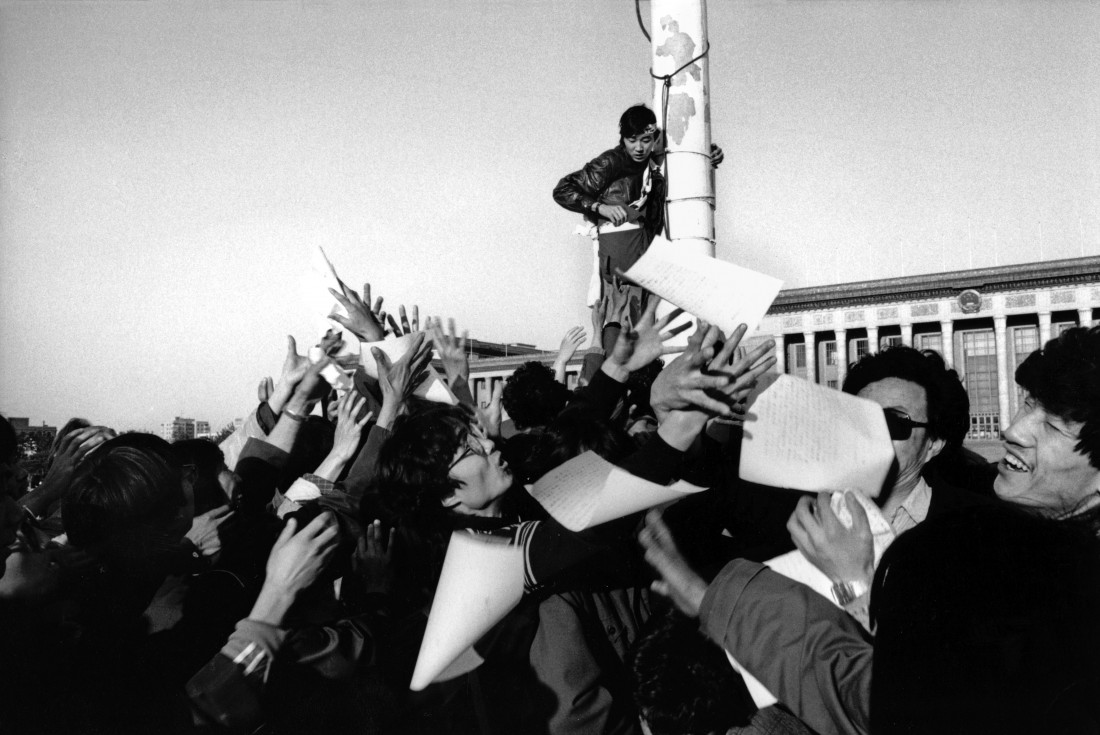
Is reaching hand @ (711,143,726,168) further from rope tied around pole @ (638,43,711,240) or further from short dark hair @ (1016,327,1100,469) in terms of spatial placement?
short dark hair @ (1016,327,1100,469)

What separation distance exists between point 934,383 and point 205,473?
243 cm

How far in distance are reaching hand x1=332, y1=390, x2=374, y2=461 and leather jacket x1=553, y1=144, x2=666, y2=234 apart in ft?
5.86

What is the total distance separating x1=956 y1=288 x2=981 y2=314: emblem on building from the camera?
54688mm

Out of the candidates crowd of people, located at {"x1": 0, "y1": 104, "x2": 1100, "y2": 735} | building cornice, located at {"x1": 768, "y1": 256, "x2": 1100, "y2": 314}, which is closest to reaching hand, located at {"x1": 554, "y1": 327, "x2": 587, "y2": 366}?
crowd of people, located at {"x1": 0, "y1": 104, "x2": 1100, "y2": 735}

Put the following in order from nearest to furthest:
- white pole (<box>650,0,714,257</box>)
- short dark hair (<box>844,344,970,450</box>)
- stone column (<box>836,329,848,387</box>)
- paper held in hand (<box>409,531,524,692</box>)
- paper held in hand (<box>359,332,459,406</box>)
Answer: paper held in hand (<box>409,531,524,692</box>) < short dark hair (<box>844,344,970,450</box>) < paper held in hand (<box>359,332,459,406</box>) < white pole (<box>650,0,714,257</box>) < stone column (<box>836,329,848,387</box>)

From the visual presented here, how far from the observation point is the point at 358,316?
10.7ft

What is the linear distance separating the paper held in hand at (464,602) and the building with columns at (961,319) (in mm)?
51386

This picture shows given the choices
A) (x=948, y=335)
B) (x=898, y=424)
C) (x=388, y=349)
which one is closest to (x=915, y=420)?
(x=898, y=424)

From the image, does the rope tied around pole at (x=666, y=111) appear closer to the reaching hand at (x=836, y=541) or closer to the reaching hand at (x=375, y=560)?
the reaching hand at (x=375, y=560)

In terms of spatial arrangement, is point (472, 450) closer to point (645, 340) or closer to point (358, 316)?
point (645, 340)

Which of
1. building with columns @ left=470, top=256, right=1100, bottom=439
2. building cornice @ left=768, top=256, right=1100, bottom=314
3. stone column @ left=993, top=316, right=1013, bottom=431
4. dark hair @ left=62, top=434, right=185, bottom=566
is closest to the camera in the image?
dark hair @ left=62, top=434, right=185, bottom=566

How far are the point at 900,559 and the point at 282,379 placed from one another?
2452 mm

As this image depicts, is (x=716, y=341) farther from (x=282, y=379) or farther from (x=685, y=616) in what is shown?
(x=282, y=379)

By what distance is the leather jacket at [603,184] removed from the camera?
14.7ft
